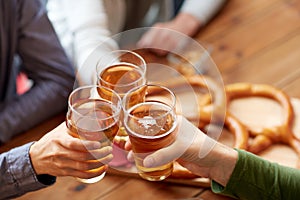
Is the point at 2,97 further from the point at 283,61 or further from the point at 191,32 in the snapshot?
the point at 283,61

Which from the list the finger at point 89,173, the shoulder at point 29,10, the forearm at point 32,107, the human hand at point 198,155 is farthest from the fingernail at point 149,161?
the shoulder at point 29,10

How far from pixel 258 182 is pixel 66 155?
0.40m

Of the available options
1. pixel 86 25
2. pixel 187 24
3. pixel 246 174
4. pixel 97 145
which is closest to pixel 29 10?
pixel 86 25

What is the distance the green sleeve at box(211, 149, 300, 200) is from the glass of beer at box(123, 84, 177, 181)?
Answer: 17cm

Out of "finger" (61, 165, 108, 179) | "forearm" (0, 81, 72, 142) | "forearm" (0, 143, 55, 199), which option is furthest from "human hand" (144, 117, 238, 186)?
"forearm" (0, 81, 72, 142)

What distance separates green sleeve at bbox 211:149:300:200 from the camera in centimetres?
125

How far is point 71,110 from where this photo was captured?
1112 mm

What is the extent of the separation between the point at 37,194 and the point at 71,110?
278 mm

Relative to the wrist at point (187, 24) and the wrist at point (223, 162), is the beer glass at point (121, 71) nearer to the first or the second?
the wrist at point (223, 162)

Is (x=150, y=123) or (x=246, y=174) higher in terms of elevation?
(x=150, y=123)

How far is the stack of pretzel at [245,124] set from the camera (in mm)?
1357

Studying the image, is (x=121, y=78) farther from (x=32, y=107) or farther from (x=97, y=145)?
(x=32, y=107)

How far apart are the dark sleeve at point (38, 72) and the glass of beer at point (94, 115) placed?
0.36 meters

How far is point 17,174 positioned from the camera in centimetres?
126
